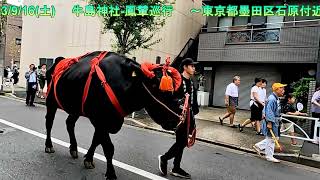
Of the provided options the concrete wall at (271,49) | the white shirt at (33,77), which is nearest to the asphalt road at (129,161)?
the white shirt at (33,77)

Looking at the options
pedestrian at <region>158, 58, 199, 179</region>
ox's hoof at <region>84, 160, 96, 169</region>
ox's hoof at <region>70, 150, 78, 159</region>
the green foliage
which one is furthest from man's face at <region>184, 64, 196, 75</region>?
the green foliage

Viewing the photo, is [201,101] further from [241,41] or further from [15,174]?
[15,174]

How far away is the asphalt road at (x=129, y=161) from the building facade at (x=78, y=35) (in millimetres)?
10313

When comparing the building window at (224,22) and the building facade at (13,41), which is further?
the building facade at (13,41)

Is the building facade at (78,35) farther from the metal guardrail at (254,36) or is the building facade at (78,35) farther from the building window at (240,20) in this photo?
the metal guardrail at (254,36)

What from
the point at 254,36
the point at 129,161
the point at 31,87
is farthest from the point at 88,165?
the point at 254,36

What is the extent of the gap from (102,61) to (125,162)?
1900mm

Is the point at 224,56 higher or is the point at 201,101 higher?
the point at 224,56

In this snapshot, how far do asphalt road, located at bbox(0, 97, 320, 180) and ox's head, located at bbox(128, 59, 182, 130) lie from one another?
2.26 feet

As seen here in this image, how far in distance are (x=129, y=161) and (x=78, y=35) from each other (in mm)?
14849

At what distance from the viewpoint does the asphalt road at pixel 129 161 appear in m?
5.16

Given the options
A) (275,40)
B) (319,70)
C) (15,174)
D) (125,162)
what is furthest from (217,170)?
(275,40)

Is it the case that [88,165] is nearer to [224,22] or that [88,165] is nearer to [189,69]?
[189,69]

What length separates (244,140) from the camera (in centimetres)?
933
